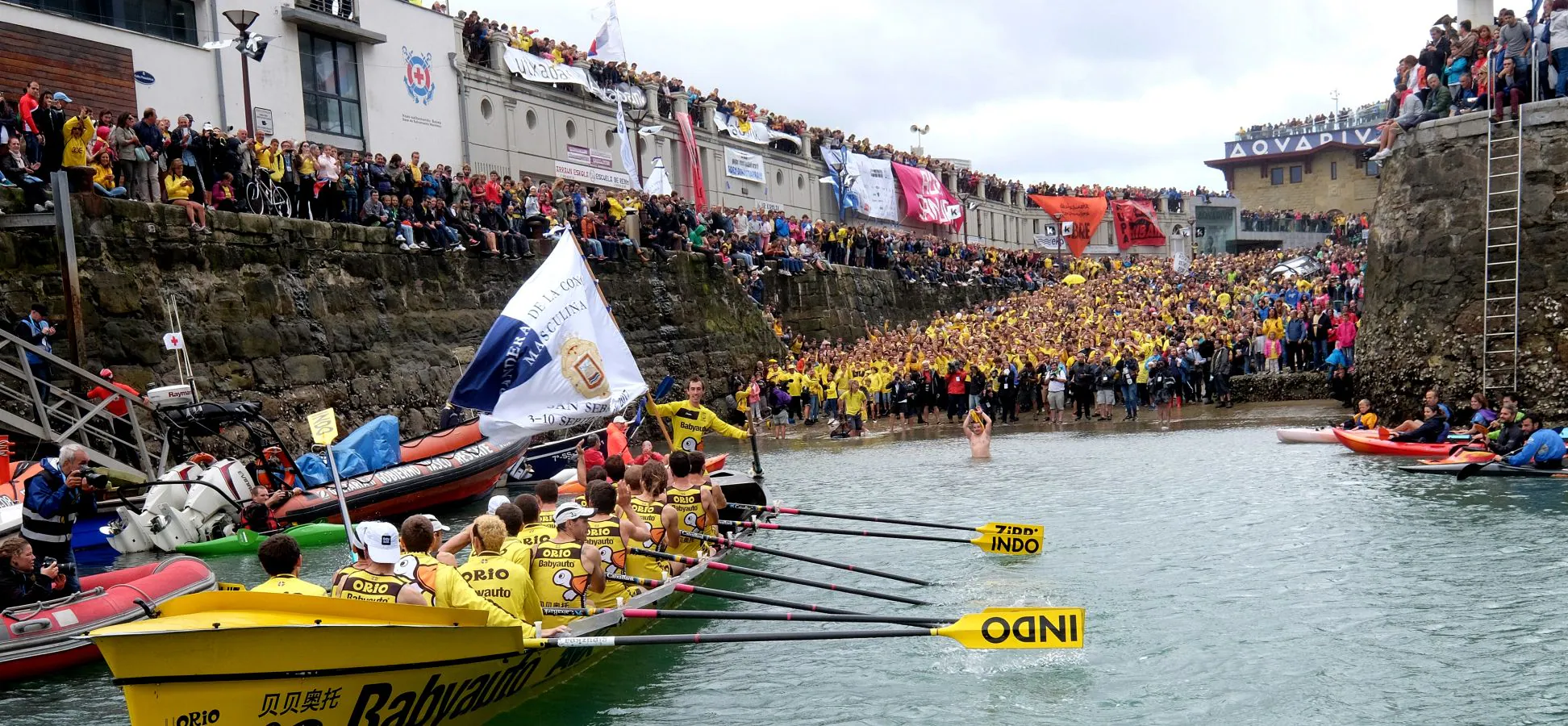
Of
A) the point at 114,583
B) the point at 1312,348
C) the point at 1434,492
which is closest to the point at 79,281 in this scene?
the point at 114,583

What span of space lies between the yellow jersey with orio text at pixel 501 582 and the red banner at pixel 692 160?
29.7 m

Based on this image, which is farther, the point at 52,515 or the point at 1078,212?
the point at 1078,212

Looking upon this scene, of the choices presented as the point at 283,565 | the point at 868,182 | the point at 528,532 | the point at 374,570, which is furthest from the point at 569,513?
the point at 868,182

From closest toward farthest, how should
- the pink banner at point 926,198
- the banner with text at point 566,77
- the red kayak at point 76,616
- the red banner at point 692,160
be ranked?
the red kayak at point 76,616 → the banner with text at point 566,77 → the red banner at point 692,160 → the pink banner at point 926,198

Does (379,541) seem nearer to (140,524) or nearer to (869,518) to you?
(869,518)

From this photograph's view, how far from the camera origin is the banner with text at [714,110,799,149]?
40.7 m

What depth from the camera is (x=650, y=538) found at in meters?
11.4

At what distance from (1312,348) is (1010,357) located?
6.74 metres

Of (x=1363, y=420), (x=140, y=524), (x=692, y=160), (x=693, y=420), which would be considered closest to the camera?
(x=140, y=524)

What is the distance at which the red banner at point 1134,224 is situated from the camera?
6209cm

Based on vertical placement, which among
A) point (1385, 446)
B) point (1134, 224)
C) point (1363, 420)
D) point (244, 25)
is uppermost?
point (244, 25)

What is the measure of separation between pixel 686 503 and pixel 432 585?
15.4 ft

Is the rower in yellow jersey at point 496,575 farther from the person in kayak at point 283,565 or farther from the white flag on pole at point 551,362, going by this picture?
the white flag on pole at point 551,362

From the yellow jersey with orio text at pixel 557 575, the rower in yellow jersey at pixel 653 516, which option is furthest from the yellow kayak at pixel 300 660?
the rower in yellow jersey at pixel 653 516
